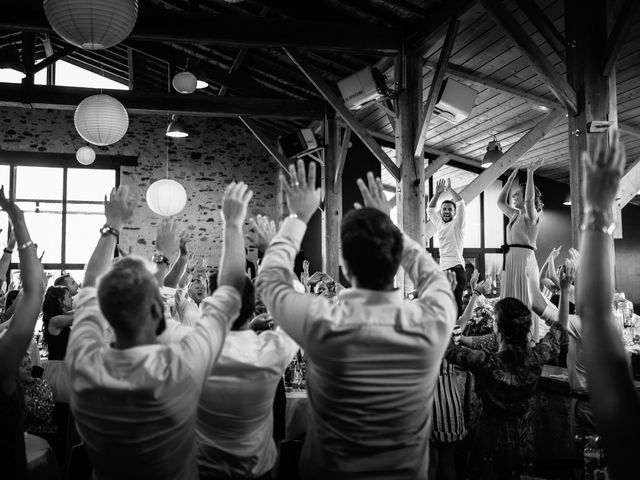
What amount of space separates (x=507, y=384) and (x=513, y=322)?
0.78 feet

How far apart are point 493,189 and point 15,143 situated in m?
8.63

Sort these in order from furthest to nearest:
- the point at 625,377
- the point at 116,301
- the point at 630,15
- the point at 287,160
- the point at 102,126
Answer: the point at 287,160 < the point at 102,126 < the point at 630,15 < the point at 116,301 < the point at 625,377

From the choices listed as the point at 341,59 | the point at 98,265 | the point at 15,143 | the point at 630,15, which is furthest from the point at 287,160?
the point at 98,265

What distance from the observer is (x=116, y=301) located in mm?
1213

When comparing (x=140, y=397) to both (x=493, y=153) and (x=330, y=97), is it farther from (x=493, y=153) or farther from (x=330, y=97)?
(x=493, y=153)

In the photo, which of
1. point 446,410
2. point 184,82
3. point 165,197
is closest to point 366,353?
point 446,410

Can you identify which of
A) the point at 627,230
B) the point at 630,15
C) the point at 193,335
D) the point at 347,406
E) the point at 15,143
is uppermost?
the point at 15,143

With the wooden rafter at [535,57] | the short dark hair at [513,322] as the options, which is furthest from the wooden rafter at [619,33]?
the short dark hair at [513,322]

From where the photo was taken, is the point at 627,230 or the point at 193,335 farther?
the point at 627,230

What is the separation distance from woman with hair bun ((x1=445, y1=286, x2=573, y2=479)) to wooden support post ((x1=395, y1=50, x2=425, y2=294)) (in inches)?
117

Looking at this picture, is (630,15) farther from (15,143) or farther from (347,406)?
(15,143)

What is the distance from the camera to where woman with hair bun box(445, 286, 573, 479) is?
2.15 m

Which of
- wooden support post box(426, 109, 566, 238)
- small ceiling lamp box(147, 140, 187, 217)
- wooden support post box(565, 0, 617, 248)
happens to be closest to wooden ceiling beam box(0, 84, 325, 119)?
small ceiling lamp box(147, 140, 187, 217)

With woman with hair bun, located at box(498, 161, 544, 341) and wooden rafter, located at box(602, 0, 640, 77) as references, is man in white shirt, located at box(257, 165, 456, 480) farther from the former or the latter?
wooden rafter, located at box(602, 0, 640, 77)
